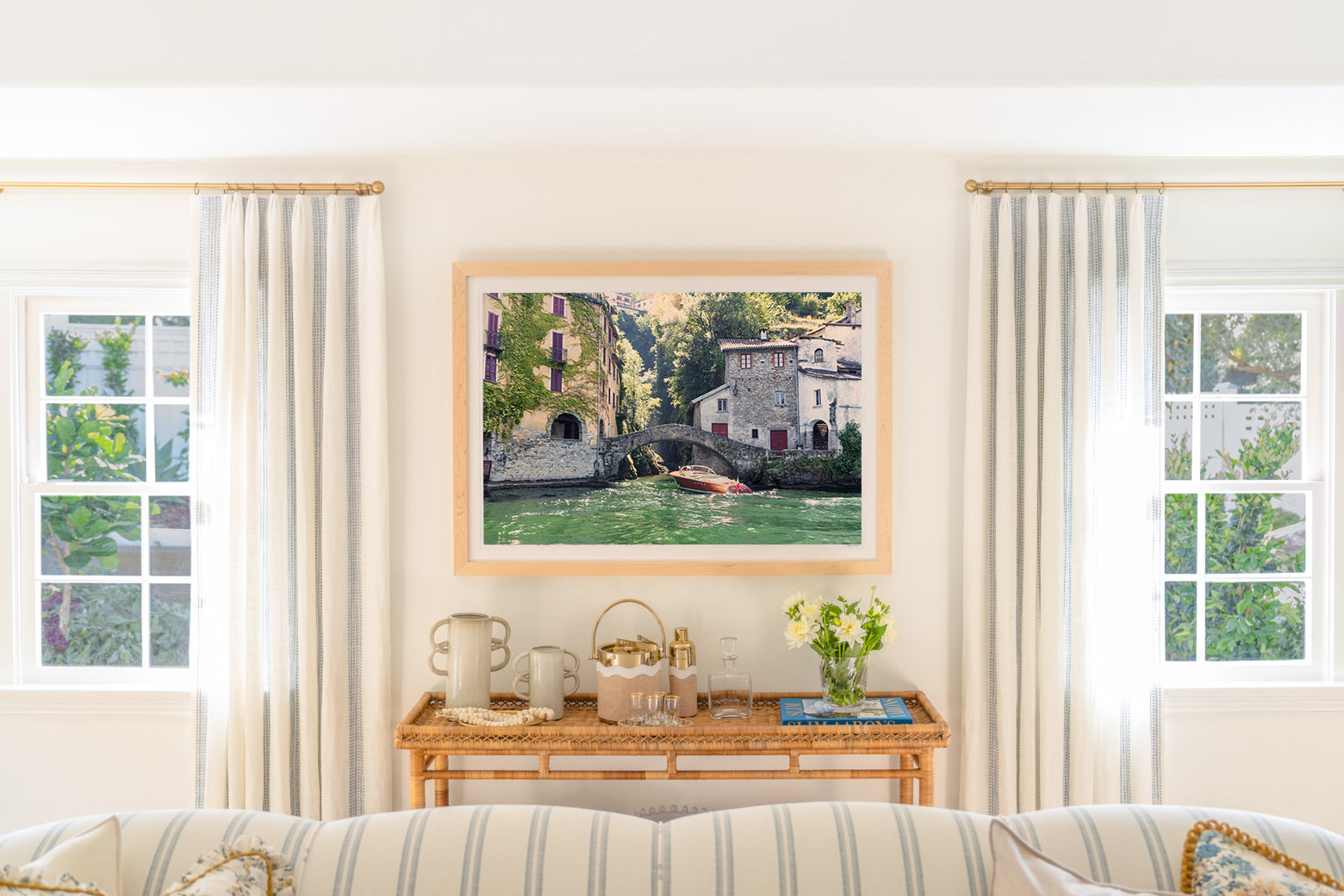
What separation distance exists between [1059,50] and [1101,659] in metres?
1.71

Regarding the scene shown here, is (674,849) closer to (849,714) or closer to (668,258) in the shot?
(849,714)

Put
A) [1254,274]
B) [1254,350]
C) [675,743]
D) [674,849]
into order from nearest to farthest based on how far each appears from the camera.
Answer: [674,849] → [675,743] → [1254,274] → [1254,350]

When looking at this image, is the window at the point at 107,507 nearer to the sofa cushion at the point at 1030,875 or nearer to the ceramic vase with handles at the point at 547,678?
the ceramic vase with handles at the point at 547,678

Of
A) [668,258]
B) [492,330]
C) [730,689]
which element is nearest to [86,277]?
[492,330]

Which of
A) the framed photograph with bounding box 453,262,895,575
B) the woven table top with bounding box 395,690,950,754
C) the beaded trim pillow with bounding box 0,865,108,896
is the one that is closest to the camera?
the beaded trim pillow with bounding box 0,865,108,896

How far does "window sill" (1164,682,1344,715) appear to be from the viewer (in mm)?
2500

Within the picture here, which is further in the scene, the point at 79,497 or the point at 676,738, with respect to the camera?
the point at 79,497

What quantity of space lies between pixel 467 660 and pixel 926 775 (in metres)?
1.32

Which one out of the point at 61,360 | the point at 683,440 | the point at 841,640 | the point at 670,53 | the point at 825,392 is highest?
the point at 670,53

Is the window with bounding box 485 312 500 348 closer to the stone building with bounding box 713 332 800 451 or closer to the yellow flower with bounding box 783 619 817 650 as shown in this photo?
the stone building with bounding box 713 332 800 451

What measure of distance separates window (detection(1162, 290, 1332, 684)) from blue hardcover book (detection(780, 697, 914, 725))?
1079mm

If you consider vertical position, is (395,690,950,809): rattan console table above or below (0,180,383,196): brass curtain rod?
below

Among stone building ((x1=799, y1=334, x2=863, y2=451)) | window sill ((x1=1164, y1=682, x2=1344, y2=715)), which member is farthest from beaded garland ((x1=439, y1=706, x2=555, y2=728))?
window sill ((x1=1164, y1=682, x2=1344, y2=715))

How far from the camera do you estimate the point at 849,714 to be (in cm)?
220
